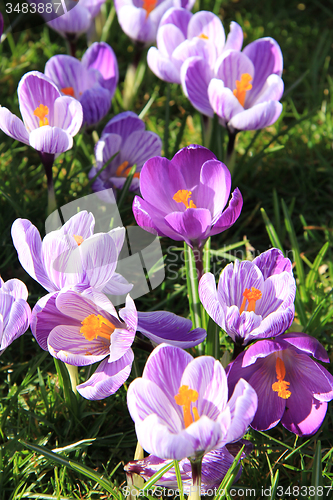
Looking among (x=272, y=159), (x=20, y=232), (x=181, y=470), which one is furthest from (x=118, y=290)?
(x=272, y=159)

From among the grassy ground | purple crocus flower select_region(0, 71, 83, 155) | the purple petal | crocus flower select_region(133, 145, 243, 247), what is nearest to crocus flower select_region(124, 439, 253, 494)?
the grassy ground

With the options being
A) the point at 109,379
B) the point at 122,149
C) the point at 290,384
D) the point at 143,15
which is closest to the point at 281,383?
the point at 290,384

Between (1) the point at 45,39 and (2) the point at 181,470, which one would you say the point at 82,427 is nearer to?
(2) the point at 181,470

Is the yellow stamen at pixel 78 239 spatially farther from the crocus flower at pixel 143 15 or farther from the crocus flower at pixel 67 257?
the crocus flower at pixel 143 15

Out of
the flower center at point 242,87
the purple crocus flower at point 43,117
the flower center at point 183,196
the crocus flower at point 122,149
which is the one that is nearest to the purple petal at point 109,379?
the flower center at point 183,196

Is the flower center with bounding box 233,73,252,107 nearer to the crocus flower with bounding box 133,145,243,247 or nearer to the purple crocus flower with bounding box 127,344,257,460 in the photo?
the crocus flower with bounding box 133,145,243,247
